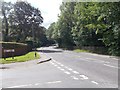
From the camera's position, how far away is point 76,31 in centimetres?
7056

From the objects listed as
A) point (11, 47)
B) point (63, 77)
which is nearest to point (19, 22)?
point (11, 47)

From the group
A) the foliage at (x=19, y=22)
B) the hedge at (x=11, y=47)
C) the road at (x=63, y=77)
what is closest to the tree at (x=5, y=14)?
the foliage at (x=19, y=22)

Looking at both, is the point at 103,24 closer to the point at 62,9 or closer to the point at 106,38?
the point at 106,38

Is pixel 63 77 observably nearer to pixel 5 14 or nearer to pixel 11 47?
pixel 11 47

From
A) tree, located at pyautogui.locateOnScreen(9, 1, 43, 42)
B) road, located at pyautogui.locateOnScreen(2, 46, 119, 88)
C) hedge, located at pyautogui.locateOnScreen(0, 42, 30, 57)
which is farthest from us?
tree, located at pyautogui.locateOnScreen(9, 1, 43, 42)

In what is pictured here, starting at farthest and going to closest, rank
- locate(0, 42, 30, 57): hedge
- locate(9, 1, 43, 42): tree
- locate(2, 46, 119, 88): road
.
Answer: locate(9, 1, 43, 42): tree < locate(0, 42, 30, 57): hedge < locate(2, 46, 119, 88): road

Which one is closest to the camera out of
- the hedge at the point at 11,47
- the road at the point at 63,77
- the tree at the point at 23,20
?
the road at the point at 63,77

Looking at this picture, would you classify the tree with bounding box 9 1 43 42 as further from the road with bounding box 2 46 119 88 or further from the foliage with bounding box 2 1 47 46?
the road with bounding box 2 46 119 88

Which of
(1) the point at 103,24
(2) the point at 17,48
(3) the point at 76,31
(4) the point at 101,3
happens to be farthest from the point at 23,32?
(4) the point at 101,3

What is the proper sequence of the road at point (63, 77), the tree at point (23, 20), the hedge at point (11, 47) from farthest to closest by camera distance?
the tree at point (23, 20) < the hedge at point (11, 47) < the road at point (63, 77)

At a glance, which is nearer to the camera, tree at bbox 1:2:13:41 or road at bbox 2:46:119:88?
road at bbox 2:46:119:88

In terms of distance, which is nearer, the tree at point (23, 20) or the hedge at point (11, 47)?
the hedge at point (11, 47)

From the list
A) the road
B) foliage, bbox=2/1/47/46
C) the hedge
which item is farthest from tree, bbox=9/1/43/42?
the road

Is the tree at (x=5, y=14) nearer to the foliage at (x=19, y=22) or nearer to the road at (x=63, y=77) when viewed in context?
the foliage at (x=19, y=22)
